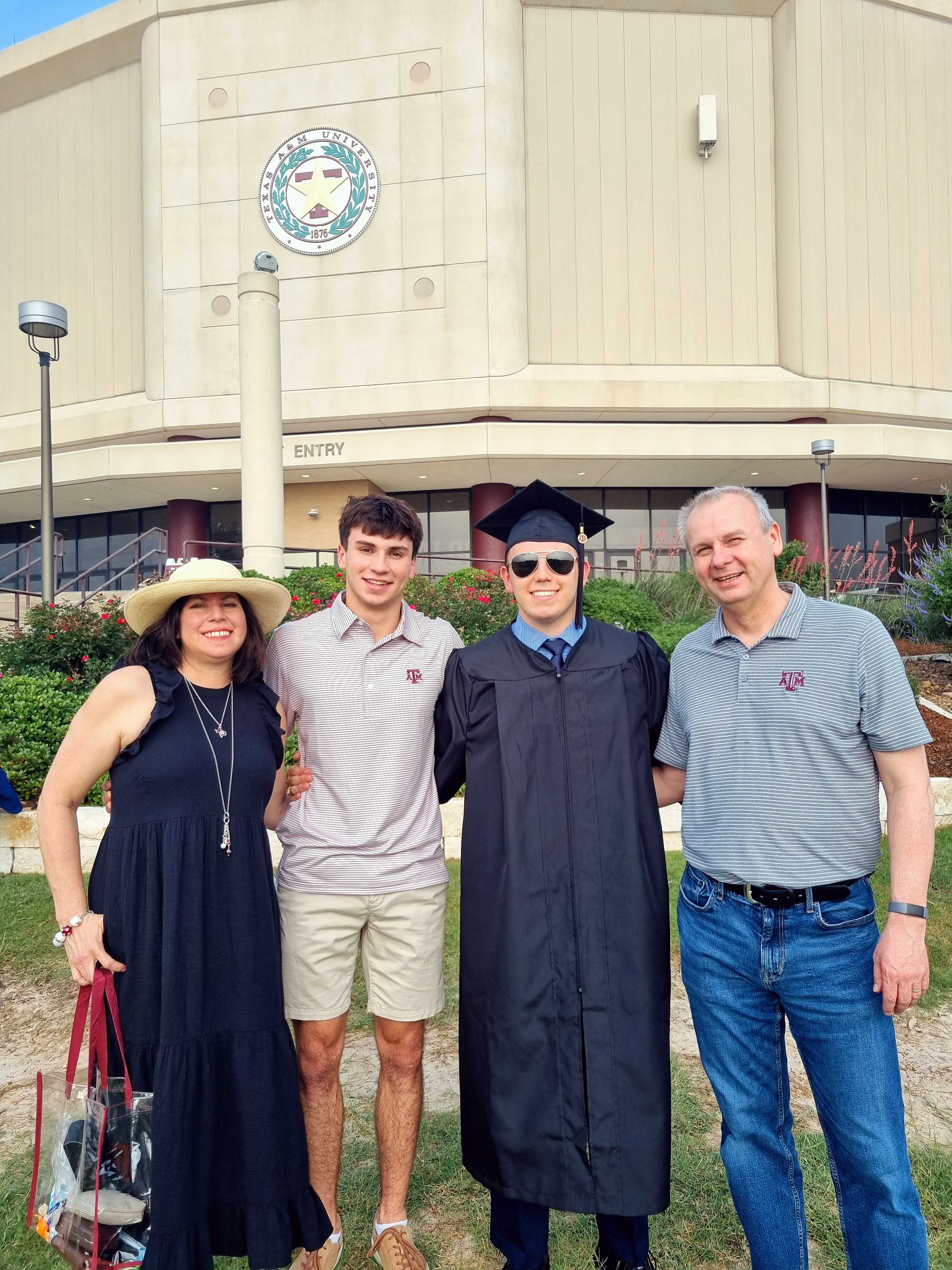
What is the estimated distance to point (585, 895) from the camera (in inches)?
93.1

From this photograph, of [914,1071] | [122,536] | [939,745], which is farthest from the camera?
[122,536]

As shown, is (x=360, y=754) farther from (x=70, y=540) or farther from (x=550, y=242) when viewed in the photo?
(x=70, y=540)

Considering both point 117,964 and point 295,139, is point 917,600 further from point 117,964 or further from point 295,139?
point 295,139

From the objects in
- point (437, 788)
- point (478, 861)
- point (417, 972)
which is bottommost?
point (417, 972)

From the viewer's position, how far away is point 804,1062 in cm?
216

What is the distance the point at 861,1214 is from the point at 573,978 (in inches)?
35.4

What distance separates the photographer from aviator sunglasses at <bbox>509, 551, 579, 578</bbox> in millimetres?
2607

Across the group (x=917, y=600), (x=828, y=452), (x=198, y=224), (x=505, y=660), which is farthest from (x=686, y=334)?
(x=505, y=660)

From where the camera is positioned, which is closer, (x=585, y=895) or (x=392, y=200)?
(x=585, y=895)

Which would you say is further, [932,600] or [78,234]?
[78,234]

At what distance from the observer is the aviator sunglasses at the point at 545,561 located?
2.61 meters

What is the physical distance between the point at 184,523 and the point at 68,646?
15.0 m

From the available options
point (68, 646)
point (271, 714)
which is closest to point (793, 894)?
point (271, 714)

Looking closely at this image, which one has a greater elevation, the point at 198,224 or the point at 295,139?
the point at 295,139
